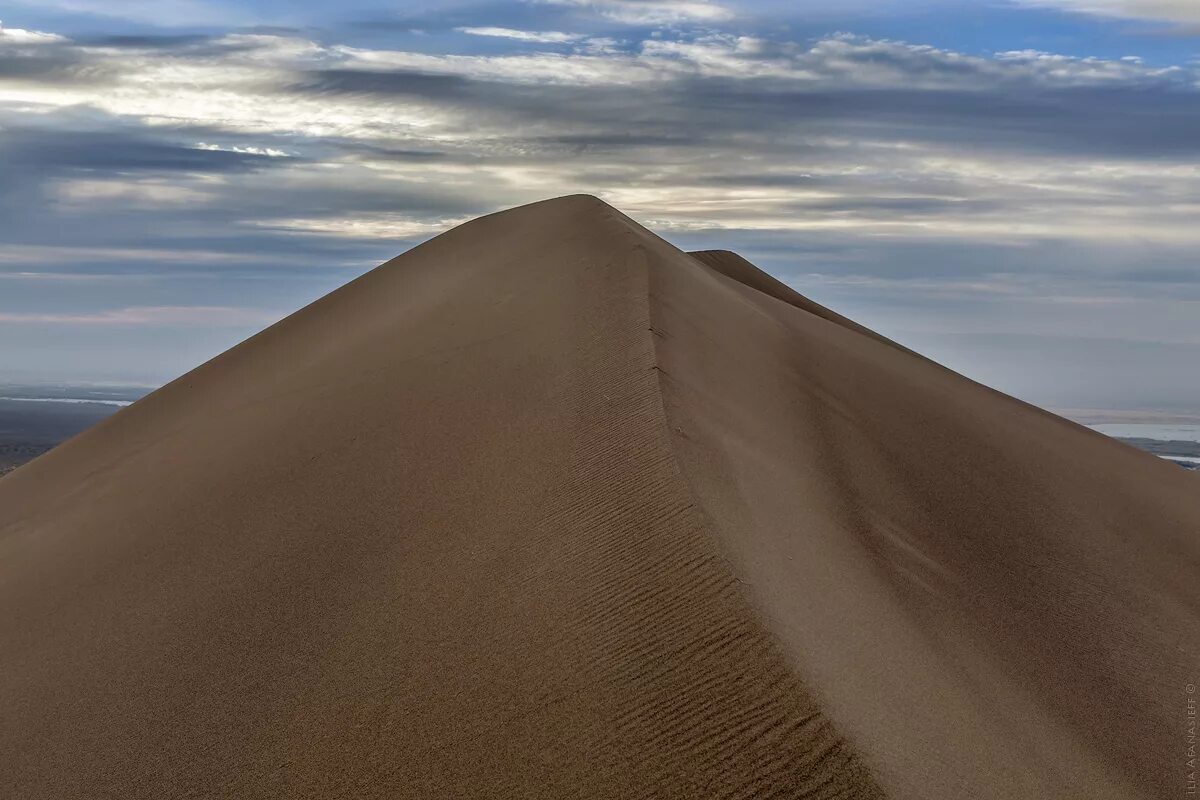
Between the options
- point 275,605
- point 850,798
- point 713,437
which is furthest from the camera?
point 713,437

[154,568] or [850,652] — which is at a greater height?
[850,652]

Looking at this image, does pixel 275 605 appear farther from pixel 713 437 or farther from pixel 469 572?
pixel 713 437

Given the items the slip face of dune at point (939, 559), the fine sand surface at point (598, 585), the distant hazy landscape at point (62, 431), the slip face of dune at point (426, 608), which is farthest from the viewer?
the distant hazy landscape at point (62, 431)

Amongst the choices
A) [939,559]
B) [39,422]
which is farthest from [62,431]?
[939,559]

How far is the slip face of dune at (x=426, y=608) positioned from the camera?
5730 millimetres

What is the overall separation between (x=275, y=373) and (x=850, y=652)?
40.0 ft

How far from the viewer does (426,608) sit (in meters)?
7.56

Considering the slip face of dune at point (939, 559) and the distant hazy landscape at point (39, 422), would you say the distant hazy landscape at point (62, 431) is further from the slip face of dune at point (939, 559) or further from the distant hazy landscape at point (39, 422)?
the slip face of dune at point (939, 559)

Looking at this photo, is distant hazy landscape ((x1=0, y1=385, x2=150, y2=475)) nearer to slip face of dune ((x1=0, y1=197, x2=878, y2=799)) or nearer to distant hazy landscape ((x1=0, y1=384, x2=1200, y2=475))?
distant hazy landscape ((x1=0, y1=384, x2=1200, y2=475))

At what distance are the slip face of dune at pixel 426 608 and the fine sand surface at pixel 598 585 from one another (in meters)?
0.03

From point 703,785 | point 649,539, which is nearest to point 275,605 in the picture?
point 649,539

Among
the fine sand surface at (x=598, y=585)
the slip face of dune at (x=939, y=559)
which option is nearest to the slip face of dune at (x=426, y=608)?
the fine sand surface at (x=598, y=585)

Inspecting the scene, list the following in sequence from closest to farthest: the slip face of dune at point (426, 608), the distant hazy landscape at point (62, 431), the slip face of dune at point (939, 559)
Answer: the slip face of dune at point (426, 608) → the slip face of dune at point (939, 559) → the distant hazy landscape at point (62, 431)

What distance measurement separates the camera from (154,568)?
9898mm
